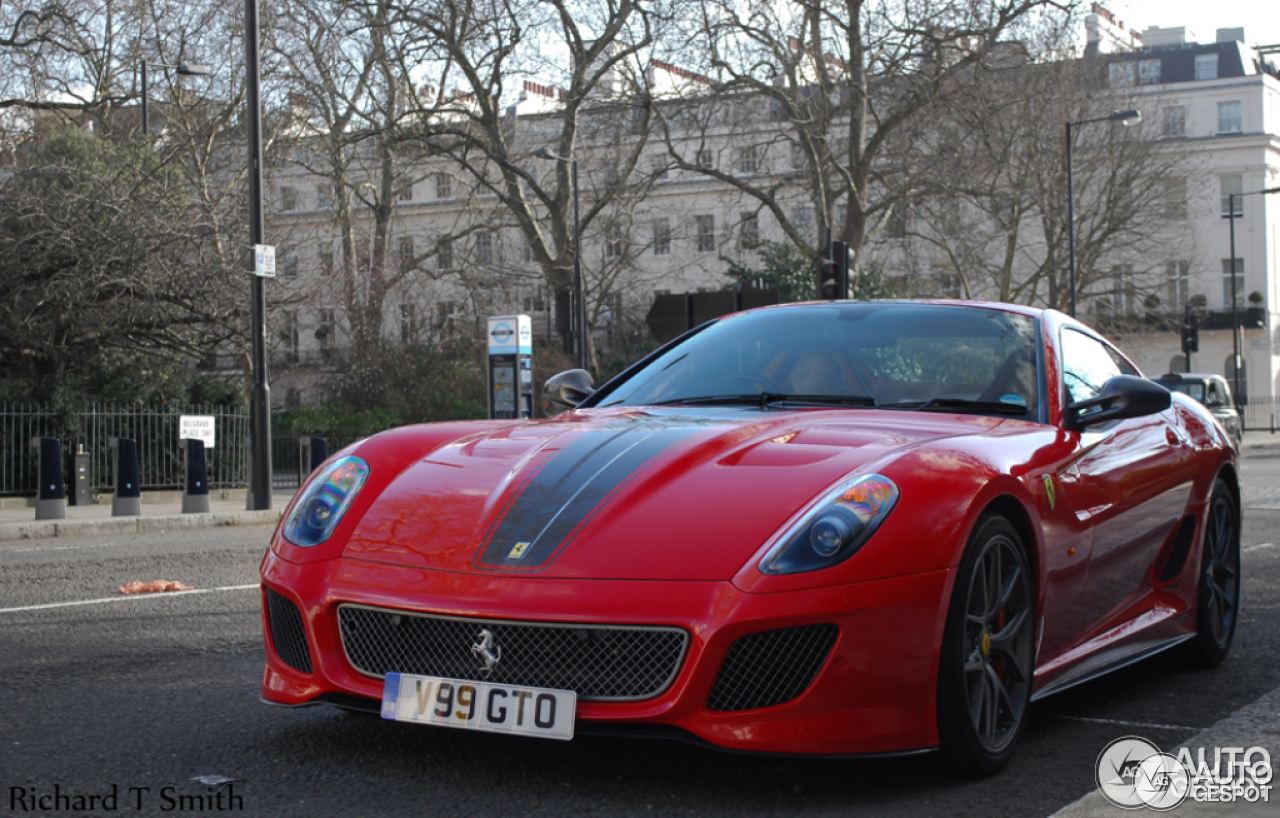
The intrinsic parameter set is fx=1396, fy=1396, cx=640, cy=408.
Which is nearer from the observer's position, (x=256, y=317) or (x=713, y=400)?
(x=713, y=400)

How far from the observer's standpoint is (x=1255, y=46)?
73438 mm

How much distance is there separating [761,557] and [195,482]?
15.3 meters

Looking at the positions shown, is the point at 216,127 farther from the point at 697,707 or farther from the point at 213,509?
the point at 697,707

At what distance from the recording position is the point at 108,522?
50.1 feet

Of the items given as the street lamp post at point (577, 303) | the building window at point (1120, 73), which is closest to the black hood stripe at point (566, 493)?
the street lamp post at point (577, 303)

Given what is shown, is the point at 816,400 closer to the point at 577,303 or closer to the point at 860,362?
the point at 860,362

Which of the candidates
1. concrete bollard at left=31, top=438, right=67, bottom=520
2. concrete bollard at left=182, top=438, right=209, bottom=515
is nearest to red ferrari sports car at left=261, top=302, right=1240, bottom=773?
concrete bollard at left=31, top=438, right=67, bottom=520

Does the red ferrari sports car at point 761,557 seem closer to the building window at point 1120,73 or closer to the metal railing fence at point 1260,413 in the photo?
the building window at point 1120,73

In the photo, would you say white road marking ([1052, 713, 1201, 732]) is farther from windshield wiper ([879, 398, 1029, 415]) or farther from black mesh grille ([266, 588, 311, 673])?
black mesh grille ([266, 588, 311, 673])

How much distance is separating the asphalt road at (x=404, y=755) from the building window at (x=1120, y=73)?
1641 inches

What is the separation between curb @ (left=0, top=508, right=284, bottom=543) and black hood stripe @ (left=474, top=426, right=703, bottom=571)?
34.2ft

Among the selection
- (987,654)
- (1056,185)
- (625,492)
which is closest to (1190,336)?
(1056,185)

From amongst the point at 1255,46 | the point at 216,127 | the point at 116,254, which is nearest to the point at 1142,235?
the point at 216,127

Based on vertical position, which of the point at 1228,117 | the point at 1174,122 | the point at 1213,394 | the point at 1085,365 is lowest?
the point at 1213,394
